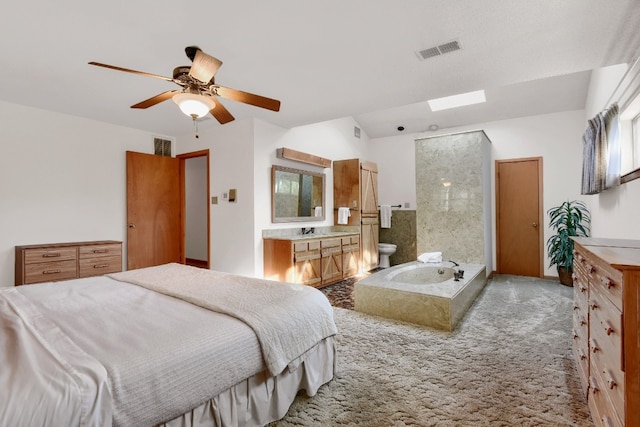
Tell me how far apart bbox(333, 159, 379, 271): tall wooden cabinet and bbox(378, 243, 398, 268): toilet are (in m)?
0.13

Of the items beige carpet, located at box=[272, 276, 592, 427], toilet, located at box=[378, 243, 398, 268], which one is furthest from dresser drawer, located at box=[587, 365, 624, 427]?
toilet, located at box=[378, 243, 398, 268]

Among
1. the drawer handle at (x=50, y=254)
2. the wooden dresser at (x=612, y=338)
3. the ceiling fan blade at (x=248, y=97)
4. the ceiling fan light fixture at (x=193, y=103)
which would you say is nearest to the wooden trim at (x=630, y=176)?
the wooden dresser at (x=612, y=338)

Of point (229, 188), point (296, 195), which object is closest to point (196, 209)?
point (229, 188)

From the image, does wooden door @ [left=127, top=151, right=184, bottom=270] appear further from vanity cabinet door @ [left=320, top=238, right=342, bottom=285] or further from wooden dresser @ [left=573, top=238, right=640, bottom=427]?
wooden dresser @ [left=573, top=238, right=640, bottom=427]

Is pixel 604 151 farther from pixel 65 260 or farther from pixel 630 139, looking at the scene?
pixel 65 260

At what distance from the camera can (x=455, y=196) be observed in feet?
17.3

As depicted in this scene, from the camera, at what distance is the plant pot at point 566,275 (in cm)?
478

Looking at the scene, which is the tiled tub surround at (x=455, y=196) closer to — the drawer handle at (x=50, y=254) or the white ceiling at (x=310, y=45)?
the white ceiling at (x=310, y=45)

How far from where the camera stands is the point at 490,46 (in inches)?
99.0

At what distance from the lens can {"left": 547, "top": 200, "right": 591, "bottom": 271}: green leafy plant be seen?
475 centimetres

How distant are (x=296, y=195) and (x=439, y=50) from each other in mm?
3162

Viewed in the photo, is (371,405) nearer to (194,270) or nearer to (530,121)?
(194,270)

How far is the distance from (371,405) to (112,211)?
4.43 metres

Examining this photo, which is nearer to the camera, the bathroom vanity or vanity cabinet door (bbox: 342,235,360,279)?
the bathroom vanity
